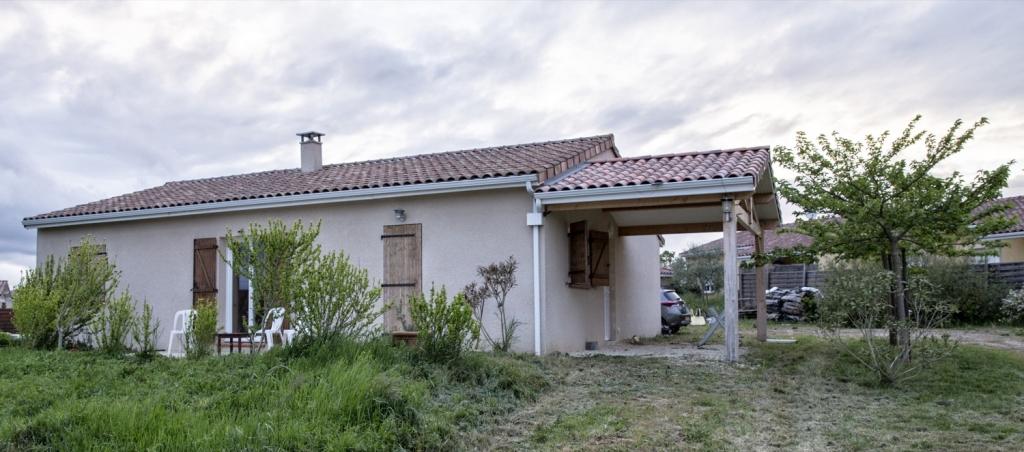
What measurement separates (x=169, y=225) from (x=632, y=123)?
8.29 metres

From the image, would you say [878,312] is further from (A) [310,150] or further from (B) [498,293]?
(A) [310,150]

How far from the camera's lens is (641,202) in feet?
32.7

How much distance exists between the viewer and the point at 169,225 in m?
13.1

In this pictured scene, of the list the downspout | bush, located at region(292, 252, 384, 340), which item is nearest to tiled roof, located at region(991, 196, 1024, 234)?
the downspout

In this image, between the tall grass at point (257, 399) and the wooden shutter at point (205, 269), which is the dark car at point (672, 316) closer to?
the wooden shutter at point (205, 269)

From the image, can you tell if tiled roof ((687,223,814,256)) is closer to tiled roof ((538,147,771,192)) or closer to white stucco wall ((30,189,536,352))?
tiled roof ((538,147,771,192))

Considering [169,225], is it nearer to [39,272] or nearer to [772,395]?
[39,272]

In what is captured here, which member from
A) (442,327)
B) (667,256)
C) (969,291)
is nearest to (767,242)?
(667,256)

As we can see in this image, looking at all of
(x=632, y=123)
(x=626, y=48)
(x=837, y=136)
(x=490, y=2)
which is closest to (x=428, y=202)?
(x=490, y=2)

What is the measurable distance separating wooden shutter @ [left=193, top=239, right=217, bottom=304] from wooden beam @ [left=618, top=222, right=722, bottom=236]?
7.09 metres

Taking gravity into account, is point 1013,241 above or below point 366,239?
above

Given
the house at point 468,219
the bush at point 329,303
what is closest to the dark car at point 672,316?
the house at point 468,219

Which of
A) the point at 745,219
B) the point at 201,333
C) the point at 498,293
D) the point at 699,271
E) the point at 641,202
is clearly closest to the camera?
the point at 201,333

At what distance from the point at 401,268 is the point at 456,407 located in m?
5.46
